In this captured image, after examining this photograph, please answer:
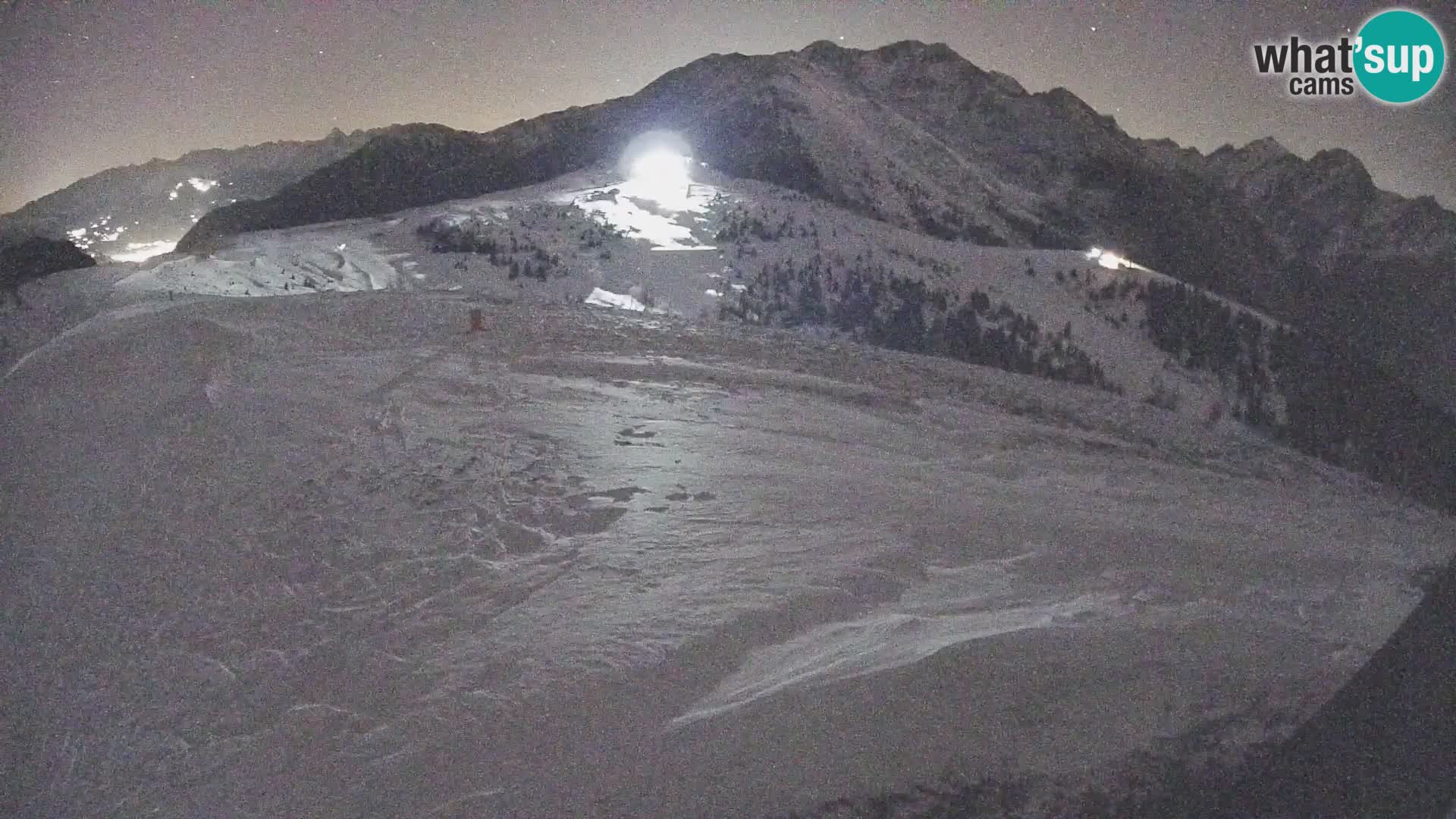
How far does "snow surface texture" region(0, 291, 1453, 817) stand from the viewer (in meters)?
3.76

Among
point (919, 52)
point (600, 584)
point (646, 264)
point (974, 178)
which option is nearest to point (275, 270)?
point (646, 264)

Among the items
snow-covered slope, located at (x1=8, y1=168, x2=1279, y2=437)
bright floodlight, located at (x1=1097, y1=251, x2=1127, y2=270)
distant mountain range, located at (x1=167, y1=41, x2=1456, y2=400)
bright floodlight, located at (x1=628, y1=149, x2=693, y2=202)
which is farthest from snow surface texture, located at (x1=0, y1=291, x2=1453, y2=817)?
bright floodlight, located at (x1=628, y1=149, x2=693, y2=202)

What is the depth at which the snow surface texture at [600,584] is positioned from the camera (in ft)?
12.3

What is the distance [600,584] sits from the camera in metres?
5.34

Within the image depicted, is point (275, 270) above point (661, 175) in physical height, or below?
below

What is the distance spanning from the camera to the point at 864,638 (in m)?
4.64

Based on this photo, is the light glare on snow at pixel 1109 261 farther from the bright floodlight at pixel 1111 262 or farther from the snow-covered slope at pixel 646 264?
the snow-covered slope at pixel 646 264

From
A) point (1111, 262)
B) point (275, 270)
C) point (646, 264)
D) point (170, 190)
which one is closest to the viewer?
point (275, 270)

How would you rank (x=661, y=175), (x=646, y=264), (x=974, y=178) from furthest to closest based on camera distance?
1. (x=974, y=178)
2. (x=661, y=175)
3. (x=646, y=264)

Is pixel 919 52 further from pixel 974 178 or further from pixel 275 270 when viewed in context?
pixel 275 270

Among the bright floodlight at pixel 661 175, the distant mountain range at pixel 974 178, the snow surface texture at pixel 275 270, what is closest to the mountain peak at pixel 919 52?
the distant mountain range at pixel 974 178

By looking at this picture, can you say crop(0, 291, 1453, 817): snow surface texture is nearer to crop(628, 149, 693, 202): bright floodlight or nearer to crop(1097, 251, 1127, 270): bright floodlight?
crop(1097, 251, 1127, 270): bright floodlight

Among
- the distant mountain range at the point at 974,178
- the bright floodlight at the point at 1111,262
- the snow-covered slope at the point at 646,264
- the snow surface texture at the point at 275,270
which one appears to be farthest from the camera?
the distant mountain range at the point at 974,178

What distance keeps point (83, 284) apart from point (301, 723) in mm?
13506
